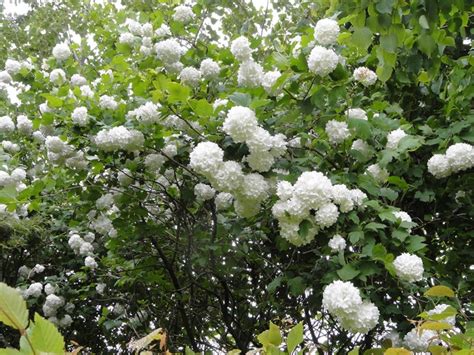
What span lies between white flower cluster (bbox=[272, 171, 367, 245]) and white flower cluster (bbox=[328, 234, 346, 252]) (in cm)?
6

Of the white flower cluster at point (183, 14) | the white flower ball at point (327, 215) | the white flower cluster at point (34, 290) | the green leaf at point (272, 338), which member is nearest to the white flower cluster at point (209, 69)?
the white flower cluster at point (183, 14)

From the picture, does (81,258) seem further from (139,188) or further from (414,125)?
(414,125)

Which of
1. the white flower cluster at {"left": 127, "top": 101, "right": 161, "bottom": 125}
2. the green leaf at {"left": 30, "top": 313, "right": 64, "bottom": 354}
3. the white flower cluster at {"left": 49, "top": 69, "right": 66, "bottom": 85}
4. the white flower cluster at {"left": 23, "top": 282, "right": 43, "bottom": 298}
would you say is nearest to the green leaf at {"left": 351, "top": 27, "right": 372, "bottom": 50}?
the white flower cluster at {"left": 127, "top": 101, "right": 161, "bottom": 125}

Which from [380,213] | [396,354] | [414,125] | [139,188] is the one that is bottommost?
[396,354]

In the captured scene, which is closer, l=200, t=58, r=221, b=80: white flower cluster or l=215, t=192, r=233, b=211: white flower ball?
l=200, t=58, r=221, b=80: white flower cluster

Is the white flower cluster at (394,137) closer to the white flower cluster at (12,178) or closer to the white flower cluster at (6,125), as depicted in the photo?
the white flower cluster at (12,178)

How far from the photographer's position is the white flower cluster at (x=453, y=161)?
8.77 feet

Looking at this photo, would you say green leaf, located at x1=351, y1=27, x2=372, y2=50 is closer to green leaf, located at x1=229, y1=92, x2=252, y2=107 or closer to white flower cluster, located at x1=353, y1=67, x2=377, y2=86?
green leaf, located at x1=229, y1=92, x2=252, y2=107

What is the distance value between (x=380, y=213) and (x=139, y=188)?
147 cm

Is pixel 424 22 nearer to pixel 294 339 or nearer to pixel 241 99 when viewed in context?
pixel 241 99

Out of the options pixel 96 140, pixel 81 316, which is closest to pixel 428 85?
pixel 96 140

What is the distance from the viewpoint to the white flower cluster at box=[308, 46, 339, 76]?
240 cm

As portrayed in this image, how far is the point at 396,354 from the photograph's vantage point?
950 mm

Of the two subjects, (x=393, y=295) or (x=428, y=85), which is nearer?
(x=393, y=295)
